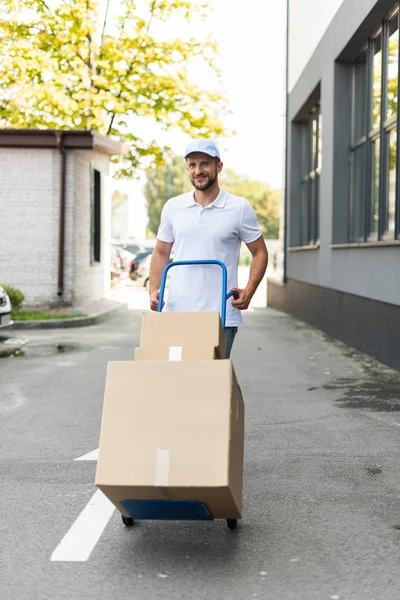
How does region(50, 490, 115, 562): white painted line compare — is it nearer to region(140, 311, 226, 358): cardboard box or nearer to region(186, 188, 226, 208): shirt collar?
region(140, 311, 226, 358): cardboard box

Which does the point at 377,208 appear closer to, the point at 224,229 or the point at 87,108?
the point at 224,229

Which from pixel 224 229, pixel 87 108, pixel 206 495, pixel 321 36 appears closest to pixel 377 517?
pixel 206 495

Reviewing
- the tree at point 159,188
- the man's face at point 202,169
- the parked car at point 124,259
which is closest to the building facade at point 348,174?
the man's face at point 202,169

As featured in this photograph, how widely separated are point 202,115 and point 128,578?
2415 centimetres

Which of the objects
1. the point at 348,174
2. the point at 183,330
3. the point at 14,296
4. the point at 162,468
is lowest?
the point at 162,468

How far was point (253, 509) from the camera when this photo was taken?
16.5 feet

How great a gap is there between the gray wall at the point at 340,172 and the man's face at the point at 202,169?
628cm

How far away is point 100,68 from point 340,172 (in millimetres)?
12668

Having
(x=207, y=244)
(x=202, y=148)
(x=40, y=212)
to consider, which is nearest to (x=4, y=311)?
(x=40, y=212)

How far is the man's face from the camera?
505 cm

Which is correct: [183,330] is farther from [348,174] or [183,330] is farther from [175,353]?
[348,174]

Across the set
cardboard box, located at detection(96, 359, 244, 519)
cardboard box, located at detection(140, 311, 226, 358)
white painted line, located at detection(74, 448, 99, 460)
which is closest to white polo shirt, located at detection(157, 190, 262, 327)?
cardboard box, located at detection(140, 311, 226, 358)

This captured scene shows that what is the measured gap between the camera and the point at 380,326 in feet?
38.6

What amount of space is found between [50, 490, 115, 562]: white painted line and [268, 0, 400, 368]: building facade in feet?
20.7
